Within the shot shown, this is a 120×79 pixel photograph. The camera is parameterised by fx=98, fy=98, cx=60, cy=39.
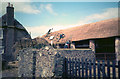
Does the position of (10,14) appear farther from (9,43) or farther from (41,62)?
(41,62)

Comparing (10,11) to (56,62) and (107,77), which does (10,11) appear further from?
(107,77)

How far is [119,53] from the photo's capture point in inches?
450

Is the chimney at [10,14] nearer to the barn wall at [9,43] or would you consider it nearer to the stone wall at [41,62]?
the barn wall at [9,43]

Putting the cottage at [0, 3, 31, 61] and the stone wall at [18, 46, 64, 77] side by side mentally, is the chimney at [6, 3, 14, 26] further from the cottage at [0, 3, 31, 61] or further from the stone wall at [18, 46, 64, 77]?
the stone wall at [18, 46, 64, 77]

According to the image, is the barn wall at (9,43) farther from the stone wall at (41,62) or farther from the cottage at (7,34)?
the stone wall at (41,62)

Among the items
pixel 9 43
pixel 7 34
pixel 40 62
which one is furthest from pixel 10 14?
pixel 40 62

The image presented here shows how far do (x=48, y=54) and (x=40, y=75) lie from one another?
1.56 m

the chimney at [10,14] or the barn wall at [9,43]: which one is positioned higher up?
the chimney at [10,14]

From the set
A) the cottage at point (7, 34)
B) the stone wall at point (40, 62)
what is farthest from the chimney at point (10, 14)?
the stone wall at point (40, 62)

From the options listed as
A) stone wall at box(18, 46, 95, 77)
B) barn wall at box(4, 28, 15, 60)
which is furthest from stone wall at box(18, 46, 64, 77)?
barn wall at box(4, 28, 15, 60)

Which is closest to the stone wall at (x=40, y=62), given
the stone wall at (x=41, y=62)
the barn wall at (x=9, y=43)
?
the stone wall at (x=41, y=62)

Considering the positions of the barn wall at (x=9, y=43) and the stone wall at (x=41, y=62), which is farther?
the barn wall at (x=9, y=43)

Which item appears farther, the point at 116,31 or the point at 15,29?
the point at 15,29

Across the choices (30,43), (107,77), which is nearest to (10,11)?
(30,43)
